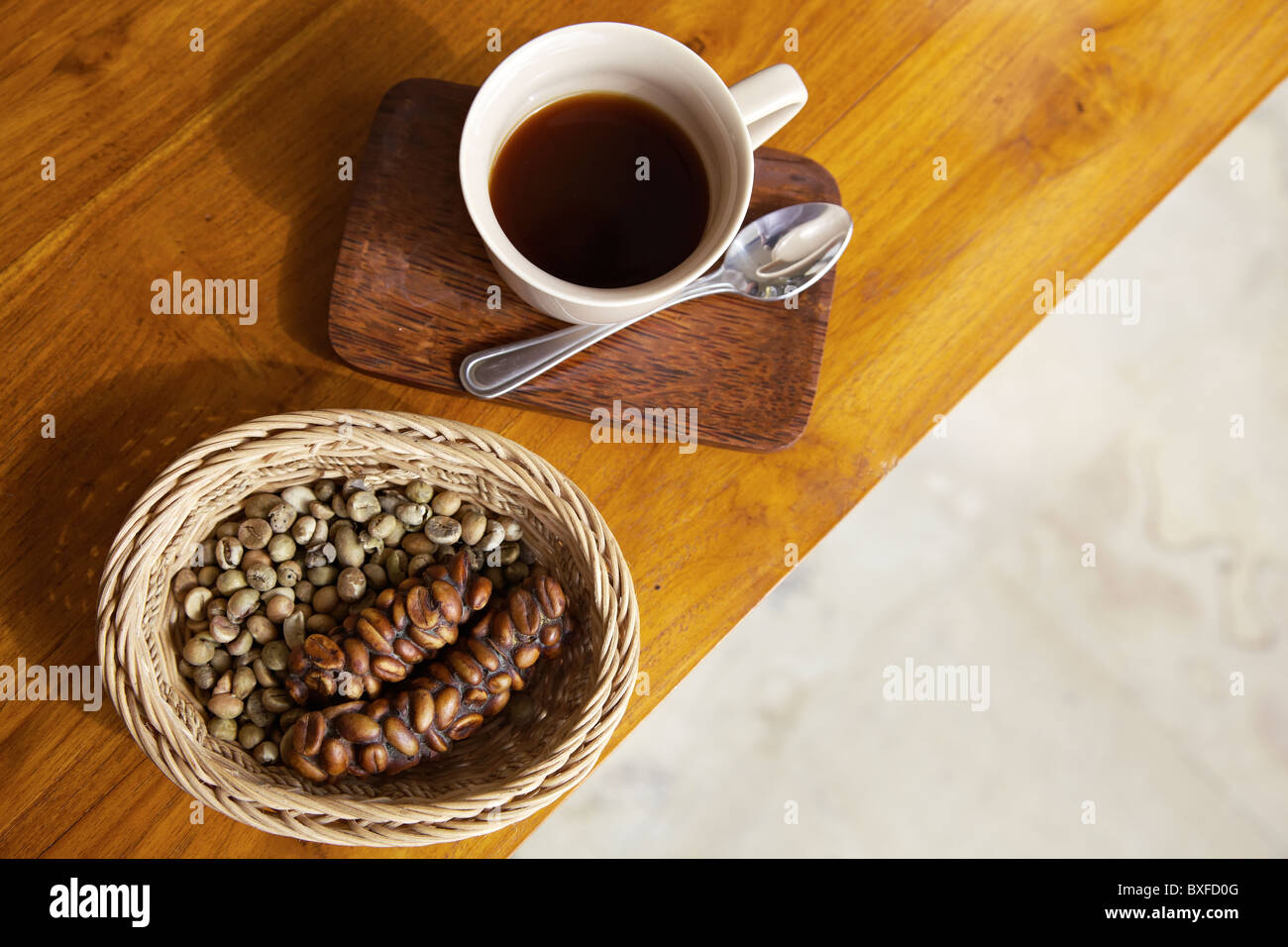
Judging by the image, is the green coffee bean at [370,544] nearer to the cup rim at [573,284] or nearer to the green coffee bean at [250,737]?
the green coffee bean at [250,737]

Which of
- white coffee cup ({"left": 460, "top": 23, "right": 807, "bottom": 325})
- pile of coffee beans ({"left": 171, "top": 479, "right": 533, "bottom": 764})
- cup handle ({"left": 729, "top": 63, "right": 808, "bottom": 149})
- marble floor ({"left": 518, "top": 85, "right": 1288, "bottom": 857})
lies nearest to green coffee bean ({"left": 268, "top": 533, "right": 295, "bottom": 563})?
pile of coffee beans ({"left": 171, "top": 479, "right": 533, "bottom": 764})

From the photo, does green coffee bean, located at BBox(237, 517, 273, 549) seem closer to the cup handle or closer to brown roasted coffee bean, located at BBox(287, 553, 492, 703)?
brown roasted coffee bean, located at BBox(287, 553, 492, 703)

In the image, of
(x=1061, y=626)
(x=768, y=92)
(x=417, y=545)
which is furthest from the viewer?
(x=1061, y=626)

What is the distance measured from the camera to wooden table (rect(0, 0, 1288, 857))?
0.76 metres

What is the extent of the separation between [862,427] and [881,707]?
66 centimetres

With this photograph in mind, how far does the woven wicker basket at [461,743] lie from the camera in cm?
64

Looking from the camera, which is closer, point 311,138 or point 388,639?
point 388,639

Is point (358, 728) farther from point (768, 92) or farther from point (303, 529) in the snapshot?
point (768, 92)

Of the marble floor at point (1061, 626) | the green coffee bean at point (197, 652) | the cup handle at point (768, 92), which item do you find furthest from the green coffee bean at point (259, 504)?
the marble floor at point (1061, 626)

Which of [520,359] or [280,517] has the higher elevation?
[520,359]

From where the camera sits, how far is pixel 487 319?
764mm

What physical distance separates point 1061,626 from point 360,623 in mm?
1121

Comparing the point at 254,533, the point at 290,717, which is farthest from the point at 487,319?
the point at 290,717

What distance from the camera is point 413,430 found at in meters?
0.70
